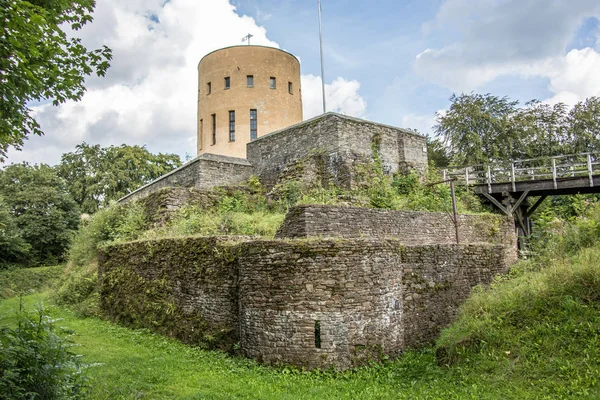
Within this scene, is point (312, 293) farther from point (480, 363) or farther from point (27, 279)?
point (27, 279)

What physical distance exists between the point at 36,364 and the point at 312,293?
439cm

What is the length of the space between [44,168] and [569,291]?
42.5 meters

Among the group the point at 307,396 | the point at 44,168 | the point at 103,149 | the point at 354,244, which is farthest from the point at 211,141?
the point at 44,168

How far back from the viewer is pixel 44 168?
39.5 metres

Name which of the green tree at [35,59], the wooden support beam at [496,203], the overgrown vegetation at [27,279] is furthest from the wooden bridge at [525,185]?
the overgrown vegetation at [27,279]

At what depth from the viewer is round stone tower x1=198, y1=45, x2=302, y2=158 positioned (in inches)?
857

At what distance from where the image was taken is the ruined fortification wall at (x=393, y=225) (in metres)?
11.0

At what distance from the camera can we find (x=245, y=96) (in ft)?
71.4

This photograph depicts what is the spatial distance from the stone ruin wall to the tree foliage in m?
20.2

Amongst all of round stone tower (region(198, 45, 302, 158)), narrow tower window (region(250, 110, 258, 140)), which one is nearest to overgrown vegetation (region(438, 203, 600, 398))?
narrow tower window (region(250, 110, 258, 140))

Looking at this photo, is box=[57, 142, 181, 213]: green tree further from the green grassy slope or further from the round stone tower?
the green grassy slope

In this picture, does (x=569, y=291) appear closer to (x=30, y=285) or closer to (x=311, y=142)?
(x=311, y=142)

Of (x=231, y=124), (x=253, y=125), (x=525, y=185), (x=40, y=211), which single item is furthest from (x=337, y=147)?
(x=40, y=211)

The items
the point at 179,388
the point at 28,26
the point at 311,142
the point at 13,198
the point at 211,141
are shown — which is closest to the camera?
the point at 28,26
